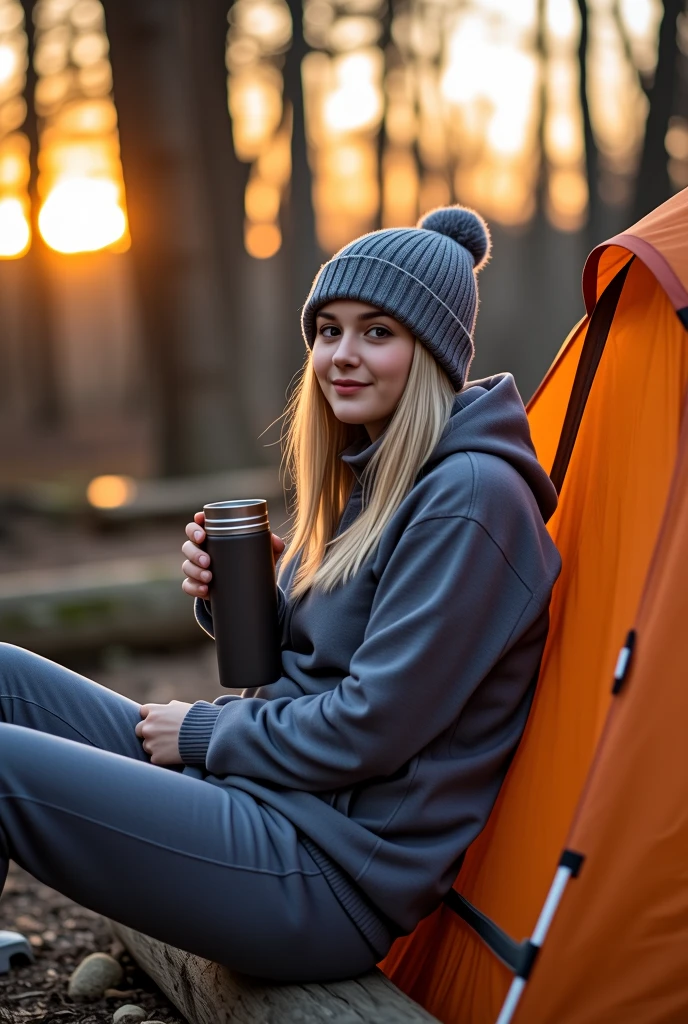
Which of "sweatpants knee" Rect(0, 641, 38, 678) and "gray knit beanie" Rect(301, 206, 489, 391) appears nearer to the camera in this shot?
"gray knit beanie" Rect(301, 206, 489, 391)

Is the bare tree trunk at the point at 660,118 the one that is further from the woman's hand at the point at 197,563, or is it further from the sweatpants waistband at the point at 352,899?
the sweatpants waistband at the point at 352,899

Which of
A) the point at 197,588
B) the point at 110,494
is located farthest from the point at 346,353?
the point at 110,494

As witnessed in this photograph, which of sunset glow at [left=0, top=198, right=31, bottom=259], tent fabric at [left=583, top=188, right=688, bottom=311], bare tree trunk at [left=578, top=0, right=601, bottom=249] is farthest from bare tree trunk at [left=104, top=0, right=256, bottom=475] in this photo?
sunset glow at [left=0, top=198, right=31, bottom=259]

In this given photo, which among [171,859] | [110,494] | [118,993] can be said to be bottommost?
[110,494]

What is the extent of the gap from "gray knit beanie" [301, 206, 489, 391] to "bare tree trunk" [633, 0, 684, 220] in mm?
8501

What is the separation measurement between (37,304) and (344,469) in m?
18.6

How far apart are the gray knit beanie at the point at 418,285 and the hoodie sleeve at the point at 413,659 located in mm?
436

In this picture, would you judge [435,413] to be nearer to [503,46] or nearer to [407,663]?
[407,663]

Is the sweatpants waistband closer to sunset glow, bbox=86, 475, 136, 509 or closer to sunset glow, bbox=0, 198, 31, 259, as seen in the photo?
sunset glow, bbox=86, 475, 136, 509

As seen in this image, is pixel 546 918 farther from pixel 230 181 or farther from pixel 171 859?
pixel 230 181

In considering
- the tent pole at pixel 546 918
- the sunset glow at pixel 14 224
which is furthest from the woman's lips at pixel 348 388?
the sunset glow at pixel 14 224

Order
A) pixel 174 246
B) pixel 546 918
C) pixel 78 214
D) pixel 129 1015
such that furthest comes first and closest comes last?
pixel 78 214 → pixel 174 246 → pixel 129 1015 → pixel 546 918

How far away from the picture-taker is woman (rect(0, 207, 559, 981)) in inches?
74.4

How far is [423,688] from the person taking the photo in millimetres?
1878
